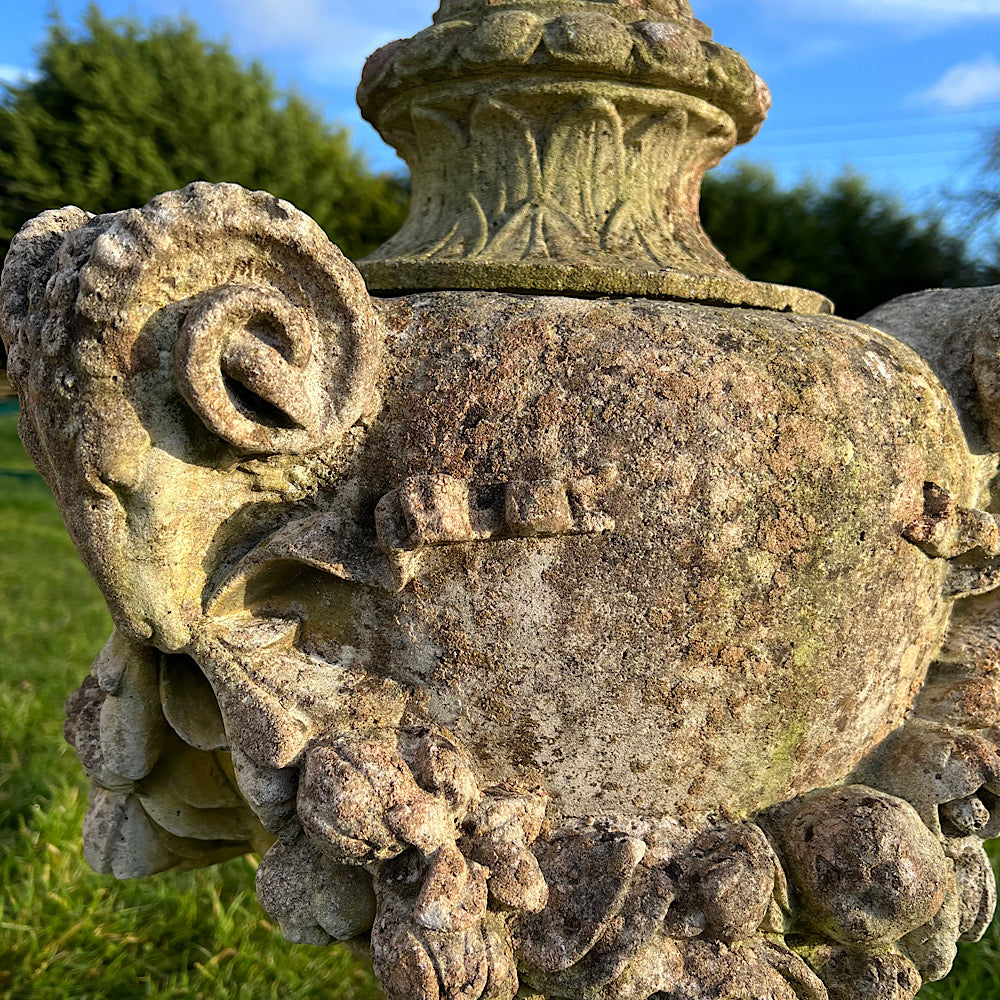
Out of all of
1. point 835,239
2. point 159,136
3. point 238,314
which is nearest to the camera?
point 238,314

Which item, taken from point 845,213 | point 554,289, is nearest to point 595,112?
point 554,289

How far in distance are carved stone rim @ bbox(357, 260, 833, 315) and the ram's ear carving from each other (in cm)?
24

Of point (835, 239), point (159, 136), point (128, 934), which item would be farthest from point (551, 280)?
point (835, 239)

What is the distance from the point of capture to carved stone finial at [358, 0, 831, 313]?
1640 millimetres

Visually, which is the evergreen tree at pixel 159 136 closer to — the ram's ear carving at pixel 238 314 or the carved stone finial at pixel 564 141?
the carved stone finial at pixel 564 141

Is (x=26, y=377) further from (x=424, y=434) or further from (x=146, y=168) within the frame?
(x=146, y=168)

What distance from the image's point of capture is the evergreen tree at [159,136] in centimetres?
885

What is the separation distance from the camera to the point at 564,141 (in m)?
1.79

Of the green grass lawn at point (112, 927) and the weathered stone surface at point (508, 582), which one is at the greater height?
the weathered stone surface at point (508, 582)

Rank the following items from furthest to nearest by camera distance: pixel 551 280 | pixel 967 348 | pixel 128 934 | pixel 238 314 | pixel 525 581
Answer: pixel 128 934, pixel 967 348, pixel 551 280, pixel 525 581, pixel 238 314

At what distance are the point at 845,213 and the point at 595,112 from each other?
9773 mm

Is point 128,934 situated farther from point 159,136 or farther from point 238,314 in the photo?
point 159,136

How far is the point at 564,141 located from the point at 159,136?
9117 millimetres

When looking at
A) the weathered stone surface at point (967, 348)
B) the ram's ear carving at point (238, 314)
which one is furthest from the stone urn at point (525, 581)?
the weathered stone surface at point (967, 348)
